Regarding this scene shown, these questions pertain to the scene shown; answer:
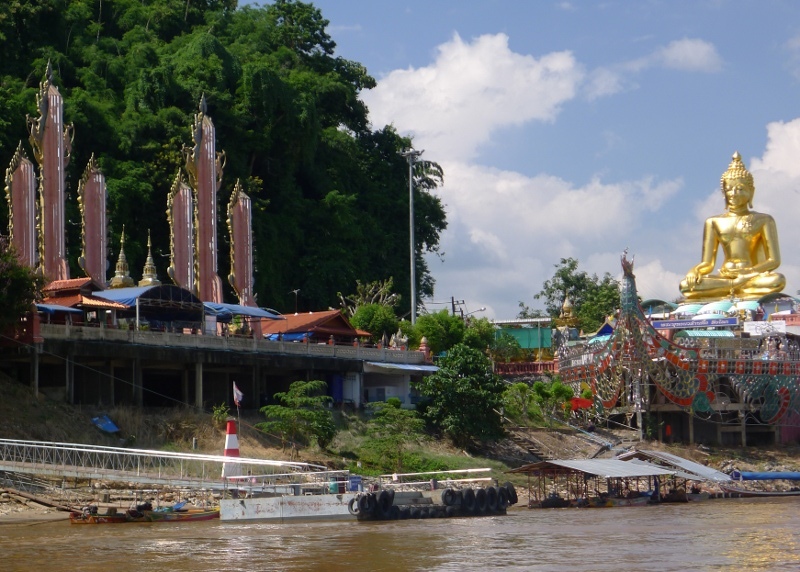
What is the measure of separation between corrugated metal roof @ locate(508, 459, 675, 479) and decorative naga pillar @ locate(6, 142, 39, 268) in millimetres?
18680

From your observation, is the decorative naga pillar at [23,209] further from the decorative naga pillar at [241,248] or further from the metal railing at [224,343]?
the decorative naga pillar at [241,248]

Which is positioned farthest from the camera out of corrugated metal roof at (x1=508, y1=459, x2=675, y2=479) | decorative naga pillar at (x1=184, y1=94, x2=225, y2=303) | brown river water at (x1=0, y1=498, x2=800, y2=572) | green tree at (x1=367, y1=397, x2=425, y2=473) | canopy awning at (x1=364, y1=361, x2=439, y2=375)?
decorative naga pillar at (x1=184, y1=94, x2=225, y2=303)

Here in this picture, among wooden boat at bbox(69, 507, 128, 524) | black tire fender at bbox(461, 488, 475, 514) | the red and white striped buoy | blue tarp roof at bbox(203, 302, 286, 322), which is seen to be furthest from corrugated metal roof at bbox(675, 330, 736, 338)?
wooden boat at bbox(69, 507, 128, 524)

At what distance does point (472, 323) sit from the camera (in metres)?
69.5

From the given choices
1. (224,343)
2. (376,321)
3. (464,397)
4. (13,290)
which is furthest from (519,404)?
(13,290)

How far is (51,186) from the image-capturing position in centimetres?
4962

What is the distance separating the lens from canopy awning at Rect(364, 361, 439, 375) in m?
53.3

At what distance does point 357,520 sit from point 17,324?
1252cm

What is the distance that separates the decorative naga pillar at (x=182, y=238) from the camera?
54.3m

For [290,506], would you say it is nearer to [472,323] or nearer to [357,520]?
[357,520]

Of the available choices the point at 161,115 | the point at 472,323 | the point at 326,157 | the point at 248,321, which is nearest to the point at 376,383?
the point at 248,321

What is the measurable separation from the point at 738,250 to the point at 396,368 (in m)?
21.0

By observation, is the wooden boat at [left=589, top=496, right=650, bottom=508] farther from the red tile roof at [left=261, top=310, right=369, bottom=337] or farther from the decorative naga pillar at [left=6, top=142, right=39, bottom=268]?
the decorative naga pillar at [left=6, top=142, right=39, bottom=268]

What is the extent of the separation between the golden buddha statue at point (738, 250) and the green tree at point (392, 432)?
22.9 metres
